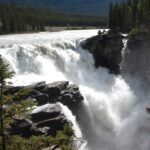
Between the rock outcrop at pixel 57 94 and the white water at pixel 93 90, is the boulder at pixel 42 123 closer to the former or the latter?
the rock outcrop at pixel 57 94

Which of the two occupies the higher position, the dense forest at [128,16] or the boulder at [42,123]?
the dense forest at [128,16]

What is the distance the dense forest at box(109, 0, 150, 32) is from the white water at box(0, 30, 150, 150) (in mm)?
26975

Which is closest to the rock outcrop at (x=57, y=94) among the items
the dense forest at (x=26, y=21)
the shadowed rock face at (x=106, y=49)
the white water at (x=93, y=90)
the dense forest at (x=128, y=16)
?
the white water at (x=93, y=90)

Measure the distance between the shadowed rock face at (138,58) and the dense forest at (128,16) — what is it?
66.8 ft

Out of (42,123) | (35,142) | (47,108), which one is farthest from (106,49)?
(35,142)

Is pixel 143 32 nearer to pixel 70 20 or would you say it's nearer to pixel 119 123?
pixel 119 123

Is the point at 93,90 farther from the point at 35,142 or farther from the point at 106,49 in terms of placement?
the point at 35,142

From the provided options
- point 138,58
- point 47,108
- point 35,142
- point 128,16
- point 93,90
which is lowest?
point 93,90

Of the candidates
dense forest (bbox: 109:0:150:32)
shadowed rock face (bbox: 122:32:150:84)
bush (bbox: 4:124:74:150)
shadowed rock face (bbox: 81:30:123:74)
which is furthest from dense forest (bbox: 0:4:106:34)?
bush (bbox: 4:124:74:150)

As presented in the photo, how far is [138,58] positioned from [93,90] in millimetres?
16073

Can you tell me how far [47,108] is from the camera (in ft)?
161

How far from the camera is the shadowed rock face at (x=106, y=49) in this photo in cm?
7800

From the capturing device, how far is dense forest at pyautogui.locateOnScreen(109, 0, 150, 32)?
333 feet

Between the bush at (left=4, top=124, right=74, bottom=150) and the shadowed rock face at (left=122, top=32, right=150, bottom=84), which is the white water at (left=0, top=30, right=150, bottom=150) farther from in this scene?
the bush at (left=4, top=124, right=74, bottom=150)
